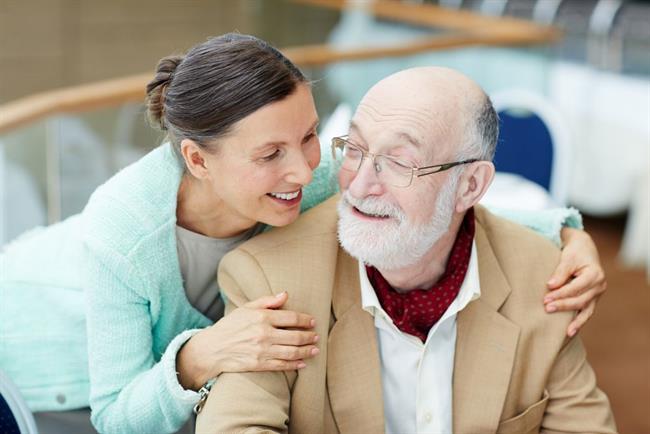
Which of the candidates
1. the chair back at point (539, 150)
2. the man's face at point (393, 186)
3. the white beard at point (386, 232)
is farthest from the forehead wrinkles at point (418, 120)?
the chair back at point (539, 150)

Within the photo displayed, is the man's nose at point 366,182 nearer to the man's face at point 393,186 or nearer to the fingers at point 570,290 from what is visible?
the man's face at point 393,186

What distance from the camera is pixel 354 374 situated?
187 cm

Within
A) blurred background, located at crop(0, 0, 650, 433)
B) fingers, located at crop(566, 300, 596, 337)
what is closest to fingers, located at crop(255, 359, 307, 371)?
fingers, located at crop(566, 300, 596, 337)

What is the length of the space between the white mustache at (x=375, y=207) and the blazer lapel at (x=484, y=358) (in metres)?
0.26

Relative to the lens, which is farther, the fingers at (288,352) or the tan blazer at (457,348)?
the tan blazer at (457,348)

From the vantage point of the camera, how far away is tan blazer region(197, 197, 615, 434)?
1.85 m

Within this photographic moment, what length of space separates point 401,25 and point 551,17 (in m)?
1.43

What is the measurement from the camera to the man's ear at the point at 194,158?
5.94 feet

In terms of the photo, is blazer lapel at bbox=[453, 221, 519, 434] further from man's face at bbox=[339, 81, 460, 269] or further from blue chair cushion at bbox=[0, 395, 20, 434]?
blue chair cushion at bbox=[0, 395, 20, 434]

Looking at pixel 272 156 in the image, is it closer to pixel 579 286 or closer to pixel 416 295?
pixel 416 295

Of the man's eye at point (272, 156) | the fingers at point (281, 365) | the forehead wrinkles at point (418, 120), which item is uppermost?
Result: the forehead wrinkles at point (418, 120)

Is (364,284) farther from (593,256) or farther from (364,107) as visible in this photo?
(593,256)

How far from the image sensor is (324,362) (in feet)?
6.05

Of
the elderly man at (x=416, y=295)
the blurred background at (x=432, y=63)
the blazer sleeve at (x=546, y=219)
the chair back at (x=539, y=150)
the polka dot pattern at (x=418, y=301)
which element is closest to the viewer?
the elderly man at (x=416, y=295)
